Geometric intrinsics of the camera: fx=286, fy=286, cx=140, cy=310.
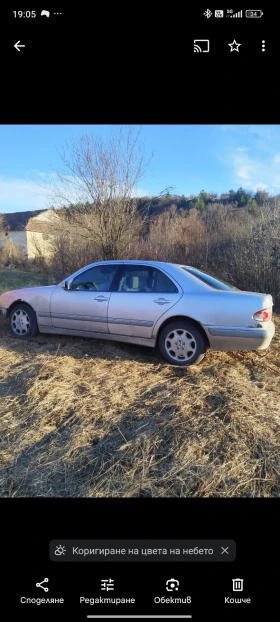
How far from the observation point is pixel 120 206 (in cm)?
890

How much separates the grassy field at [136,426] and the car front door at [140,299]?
441 millimetres

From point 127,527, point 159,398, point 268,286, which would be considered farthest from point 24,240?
point 127,527

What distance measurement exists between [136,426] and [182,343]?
1.49 m

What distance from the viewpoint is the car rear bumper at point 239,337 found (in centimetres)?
338

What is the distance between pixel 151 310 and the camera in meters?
3.74

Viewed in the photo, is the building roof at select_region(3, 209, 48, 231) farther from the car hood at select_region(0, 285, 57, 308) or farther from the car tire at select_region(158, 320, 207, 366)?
the car tire at select_region(158, 320, 207, 366)

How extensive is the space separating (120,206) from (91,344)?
19.3 ft

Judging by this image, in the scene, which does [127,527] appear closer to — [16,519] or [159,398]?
[16,519]

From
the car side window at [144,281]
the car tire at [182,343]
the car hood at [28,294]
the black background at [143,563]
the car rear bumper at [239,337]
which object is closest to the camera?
the black background at [143,563]
